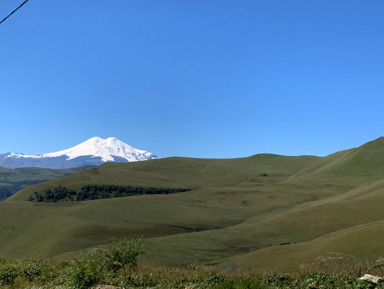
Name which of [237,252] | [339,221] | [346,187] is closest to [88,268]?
[237,252]

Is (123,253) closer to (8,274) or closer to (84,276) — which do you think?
(84,276)

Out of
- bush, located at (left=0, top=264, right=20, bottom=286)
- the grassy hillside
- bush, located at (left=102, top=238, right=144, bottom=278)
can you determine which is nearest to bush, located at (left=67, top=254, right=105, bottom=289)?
bush, located at (left=102, top=238, right=144, bottom=278)

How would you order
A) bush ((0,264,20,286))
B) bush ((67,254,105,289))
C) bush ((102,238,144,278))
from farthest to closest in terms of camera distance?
bush ((0,264,20,286)) → bush ((102,238,144,278)) → bush ((67,254,105,289))

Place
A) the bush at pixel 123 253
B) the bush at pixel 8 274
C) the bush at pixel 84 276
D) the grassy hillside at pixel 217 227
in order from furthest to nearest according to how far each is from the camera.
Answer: the grassy hillside at pixel 217 227 → the bush at pixel 8 274 → the bush at pixel 123 253 → the bush at pixel 84 276

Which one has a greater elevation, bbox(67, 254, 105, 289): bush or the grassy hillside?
bbox(67, 254, 105, 289): bush

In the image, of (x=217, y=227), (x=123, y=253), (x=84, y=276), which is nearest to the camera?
(x=84, y=276)

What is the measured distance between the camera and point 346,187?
647 feet

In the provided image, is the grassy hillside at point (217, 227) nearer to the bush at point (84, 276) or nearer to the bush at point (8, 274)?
the bush at point (84, 276)

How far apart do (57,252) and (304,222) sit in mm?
61941

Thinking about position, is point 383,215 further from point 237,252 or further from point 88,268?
point 88,268

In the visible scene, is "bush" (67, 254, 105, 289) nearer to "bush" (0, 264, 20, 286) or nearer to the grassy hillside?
"bush" (0, 264, 20, 286)

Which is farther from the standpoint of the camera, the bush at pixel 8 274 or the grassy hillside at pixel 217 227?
the grassy hillside at pixel 217 227

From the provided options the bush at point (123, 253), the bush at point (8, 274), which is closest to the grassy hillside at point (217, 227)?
the bush at point (123, 253)

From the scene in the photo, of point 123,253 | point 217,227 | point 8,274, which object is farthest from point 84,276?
point 217,227
